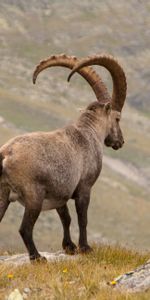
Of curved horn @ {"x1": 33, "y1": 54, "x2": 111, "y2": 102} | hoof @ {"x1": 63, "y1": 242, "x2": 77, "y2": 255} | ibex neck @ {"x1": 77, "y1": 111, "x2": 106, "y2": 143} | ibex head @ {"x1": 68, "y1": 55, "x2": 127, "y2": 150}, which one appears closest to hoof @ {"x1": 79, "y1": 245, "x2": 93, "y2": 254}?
hoof @ {"x1": 63, "y1": 242, "x2": 77, "y2": 255}

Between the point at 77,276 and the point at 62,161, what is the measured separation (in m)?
2.86

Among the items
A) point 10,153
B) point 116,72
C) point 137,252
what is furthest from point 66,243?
point 116,72

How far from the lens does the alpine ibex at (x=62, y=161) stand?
1334cm

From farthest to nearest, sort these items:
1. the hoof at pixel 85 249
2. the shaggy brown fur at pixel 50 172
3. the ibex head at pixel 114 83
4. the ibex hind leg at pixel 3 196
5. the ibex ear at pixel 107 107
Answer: the ibex ear at pixel 107 107, the ibex head at pixel 114 83, the hoof at pixel 85 249, the ibex hind leg at pixel 3 196, the shaggy brown fur at pixel 50 172

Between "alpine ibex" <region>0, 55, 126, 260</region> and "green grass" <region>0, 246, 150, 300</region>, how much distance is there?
39.1 inches

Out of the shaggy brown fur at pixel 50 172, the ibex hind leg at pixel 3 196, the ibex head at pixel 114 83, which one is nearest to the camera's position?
the shaggy brown fur at pixel 50 172

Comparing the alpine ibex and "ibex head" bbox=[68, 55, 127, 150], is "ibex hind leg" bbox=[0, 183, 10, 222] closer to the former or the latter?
the alpine ibex

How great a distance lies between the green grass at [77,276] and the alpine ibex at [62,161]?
0.99m

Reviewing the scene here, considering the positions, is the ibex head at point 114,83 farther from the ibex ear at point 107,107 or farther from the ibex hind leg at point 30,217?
the ibex hind leg at point 30,217

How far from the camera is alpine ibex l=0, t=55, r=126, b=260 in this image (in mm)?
13344

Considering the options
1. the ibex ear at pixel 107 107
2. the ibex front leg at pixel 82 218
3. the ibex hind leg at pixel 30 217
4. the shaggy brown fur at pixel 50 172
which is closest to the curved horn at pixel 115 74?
the ibex ear at pixel 107 107

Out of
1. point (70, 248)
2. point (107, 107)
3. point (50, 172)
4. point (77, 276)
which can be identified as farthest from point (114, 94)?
point (77, 276)

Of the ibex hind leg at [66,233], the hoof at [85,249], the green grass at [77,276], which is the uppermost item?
the ibex hind leg at [66,233]

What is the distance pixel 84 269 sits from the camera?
12.4 meters
